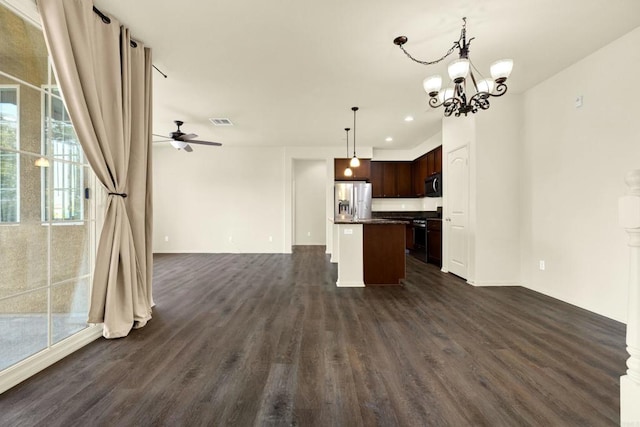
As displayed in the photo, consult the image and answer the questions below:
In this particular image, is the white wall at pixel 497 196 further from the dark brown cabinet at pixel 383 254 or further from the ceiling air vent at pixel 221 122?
the ceiling air vent at pixel 221 122

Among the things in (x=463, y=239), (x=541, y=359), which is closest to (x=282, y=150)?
(x=463, y=239)

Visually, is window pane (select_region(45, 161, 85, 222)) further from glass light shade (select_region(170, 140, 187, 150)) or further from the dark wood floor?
glass light shade (select_region(170, 140, 187, 150))

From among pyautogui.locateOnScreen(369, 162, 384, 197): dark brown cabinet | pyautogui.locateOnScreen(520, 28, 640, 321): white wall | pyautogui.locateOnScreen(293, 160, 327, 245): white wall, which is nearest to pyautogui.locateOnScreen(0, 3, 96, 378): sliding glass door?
pyautogui.locateOnScreen(520, 28, 640, 321): white wall

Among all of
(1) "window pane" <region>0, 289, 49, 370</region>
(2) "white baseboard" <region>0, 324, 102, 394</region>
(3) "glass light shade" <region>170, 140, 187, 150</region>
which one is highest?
(3) "glass light shade" <region>170, 140, 187, 150</region>

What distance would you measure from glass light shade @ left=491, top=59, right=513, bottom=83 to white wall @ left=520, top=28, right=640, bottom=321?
1430mm

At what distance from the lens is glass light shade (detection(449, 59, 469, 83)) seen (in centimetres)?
231

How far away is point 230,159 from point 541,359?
7166 mm

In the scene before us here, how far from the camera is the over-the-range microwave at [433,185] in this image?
5819mm

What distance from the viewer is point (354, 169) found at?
729 cm

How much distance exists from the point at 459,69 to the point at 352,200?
4.92 m

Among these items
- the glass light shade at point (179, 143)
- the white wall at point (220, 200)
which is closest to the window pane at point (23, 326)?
the glass light shade at point (179, 143)

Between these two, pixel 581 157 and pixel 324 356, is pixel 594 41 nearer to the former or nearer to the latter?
pixel 581 157

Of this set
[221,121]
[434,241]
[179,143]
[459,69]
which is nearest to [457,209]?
[434,241]

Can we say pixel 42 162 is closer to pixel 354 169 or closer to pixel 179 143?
pixel 179 143
